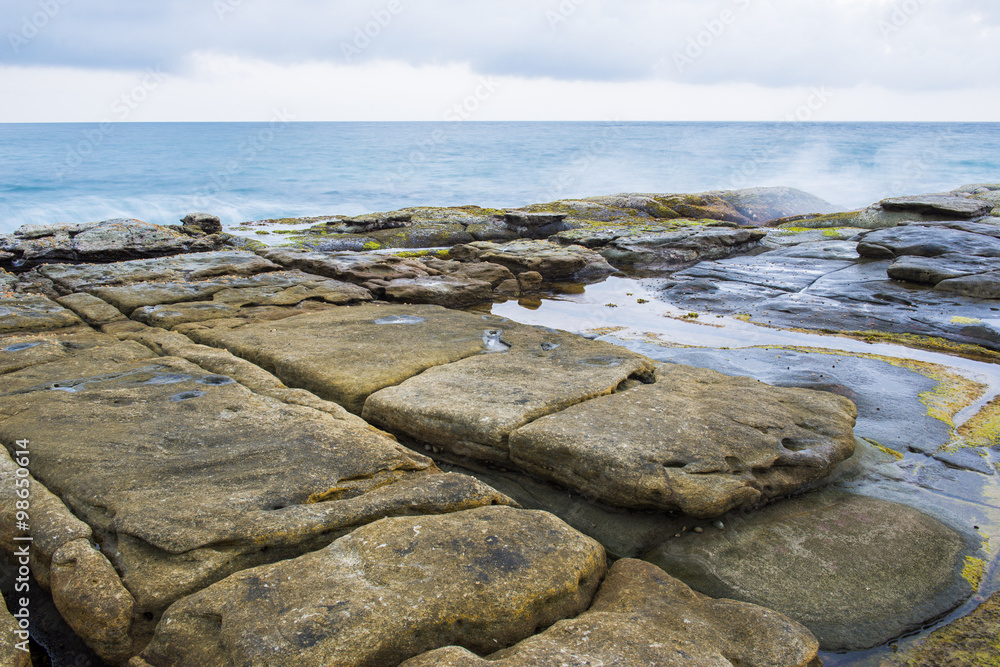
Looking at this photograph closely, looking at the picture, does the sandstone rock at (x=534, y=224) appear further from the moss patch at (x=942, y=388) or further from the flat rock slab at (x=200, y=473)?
the flat rock slab at (x=200, y=473)

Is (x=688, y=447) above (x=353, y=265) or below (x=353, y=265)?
below

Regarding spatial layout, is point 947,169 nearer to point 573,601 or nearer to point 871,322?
point 871,322

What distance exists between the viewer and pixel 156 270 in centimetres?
1088

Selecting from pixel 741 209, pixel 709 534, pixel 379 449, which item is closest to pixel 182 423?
pixel 379 449

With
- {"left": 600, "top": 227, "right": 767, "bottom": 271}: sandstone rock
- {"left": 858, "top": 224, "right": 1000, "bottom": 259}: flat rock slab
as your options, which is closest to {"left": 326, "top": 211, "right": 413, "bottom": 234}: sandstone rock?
{"left": 600, "top": 227, "right": 767, "bottom": 271}: sandstone rock

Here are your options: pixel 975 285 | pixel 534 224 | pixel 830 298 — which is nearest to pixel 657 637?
pixel 830 298

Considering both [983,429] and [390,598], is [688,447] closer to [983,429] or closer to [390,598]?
[390,598]

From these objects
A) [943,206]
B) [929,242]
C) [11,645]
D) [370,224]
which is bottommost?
[11,645]

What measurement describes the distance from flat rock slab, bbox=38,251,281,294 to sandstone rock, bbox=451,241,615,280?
5.69 metres

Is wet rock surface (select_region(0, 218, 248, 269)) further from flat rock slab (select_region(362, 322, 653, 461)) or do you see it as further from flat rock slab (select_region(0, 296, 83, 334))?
flat rock slab (select_region(362, 322, 653, 461))

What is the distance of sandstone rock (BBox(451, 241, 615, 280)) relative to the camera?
1513 cm

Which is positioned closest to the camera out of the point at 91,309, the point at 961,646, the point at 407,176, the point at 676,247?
the point at 961,646

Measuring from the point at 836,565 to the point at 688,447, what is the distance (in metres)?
1.28

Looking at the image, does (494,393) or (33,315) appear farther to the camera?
(33,315)
